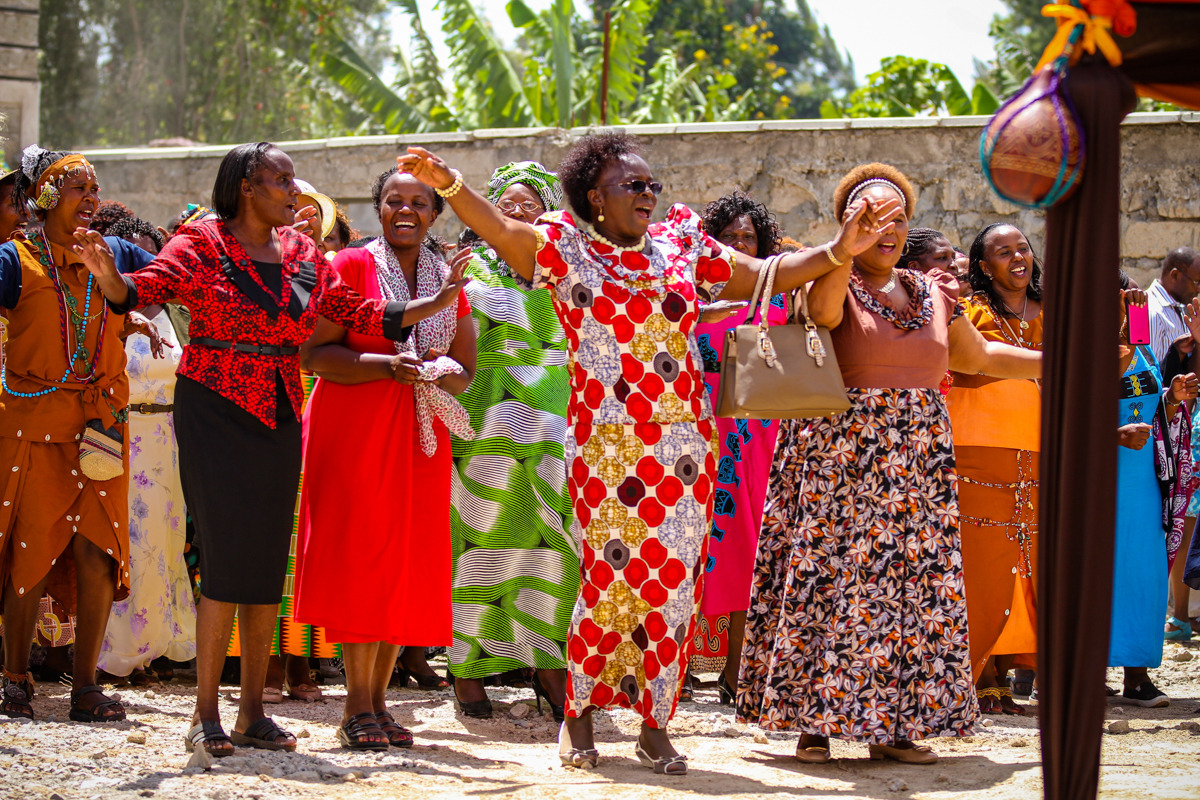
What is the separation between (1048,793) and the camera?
277cm

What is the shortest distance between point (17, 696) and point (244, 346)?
1.91 meters

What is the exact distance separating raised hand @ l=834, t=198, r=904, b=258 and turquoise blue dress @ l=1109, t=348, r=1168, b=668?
8.54 feet

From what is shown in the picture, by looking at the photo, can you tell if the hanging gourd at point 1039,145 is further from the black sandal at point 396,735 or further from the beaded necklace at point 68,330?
the beaded necklace at point 68,330

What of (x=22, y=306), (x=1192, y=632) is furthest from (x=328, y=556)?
(x=1192, y=632)

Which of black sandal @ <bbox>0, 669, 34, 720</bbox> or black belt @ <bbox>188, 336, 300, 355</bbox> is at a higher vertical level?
black belt @ <bbox>188, 336, 300, 355</bbox>

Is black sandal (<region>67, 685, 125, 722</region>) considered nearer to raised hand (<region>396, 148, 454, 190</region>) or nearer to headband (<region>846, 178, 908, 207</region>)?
raised hand (<region>396, 148, 454, 190</region>)

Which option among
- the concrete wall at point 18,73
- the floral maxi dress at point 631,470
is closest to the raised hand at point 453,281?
the floral maxi dress at point 631,470

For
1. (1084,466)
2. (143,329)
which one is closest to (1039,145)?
(1084,466)

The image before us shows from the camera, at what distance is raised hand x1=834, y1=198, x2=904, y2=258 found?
4453 mm

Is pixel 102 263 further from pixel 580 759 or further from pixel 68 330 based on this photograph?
pixel 580 759

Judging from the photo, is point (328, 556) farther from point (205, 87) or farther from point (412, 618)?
point (205, 87)

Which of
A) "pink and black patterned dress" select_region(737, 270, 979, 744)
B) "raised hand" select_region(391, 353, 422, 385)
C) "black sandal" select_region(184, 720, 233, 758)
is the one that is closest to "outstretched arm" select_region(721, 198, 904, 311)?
"pink and black patterned dress" select_region(737, 270, 979, 744)

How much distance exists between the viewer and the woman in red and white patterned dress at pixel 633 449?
446cm

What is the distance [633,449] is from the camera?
4.47 meters
